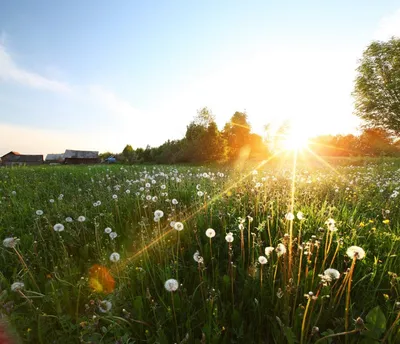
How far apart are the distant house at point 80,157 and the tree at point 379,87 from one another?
2544 inches

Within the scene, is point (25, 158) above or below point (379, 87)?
below

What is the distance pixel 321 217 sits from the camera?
11.4 feet

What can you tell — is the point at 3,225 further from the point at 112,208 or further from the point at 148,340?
the point at 148,340

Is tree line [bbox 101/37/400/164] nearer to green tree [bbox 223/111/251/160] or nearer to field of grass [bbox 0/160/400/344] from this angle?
green tree [bbox 223/111/251/160]

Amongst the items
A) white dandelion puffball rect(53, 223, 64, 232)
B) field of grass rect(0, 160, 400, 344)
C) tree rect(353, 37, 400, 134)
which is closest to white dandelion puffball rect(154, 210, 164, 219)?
field of grass rect(0, 160, 400, 344)

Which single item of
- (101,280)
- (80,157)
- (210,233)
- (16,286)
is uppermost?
(80,157)

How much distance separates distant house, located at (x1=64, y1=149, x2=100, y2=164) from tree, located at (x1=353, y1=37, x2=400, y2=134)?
6463cm

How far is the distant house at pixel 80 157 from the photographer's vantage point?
70231mm

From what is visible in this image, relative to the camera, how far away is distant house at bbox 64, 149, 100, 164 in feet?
230

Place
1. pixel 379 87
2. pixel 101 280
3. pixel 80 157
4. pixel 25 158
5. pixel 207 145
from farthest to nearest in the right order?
pixel 80 157 < pixel 25 158 < pixel 379 87 < pixel 207 145 < pixel 101 280

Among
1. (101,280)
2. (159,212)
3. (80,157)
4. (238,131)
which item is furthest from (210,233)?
(80,157)

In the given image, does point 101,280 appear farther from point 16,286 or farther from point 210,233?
point 210,233

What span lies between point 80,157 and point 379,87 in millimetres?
71870

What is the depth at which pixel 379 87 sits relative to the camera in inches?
1248
